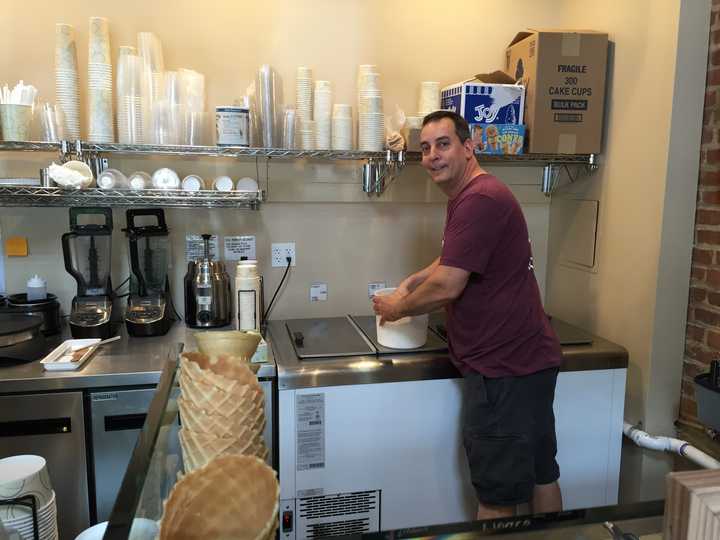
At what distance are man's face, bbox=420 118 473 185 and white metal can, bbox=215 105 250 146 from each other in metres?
0.69

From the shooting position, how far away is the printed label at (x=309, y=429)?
6.54ft

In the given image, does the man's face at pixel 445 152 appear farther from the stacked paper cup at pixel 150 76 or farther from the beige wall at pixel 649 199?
the stacked paper cup at pixel 150 76

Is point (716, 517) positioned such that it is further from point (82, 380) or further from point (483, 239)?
point (82, 380)

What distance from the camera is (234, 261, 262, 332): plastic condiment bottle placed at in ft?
7.17

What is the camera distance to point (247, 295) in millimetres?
2189

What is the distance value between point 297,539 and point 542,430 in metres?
0.94

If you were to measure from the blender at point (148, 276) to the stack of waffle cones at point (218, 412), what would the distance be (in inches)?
64.9

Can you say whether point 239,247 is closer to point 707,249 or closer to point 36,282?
point 36,282

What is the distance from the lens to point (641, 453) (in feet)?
7.53

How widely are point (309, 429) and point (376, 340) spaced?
0.45 meters

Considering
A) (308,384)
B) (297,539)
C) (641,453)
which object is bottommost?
(297,539)

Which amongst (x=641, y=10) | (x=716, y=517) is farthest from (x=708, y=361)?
(x=716, y=517)

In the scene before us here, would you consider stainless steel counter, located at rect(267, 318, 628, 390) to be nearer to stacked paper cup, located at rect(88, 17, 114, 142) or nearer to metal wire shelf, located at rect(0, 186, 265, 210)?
metal wire shelf, located at rect(0, 186, 265, 210)

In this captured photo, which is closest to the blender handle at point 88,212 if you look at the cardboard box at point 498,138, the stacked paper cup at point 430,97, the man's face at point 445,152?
the man's face at point 445,152
